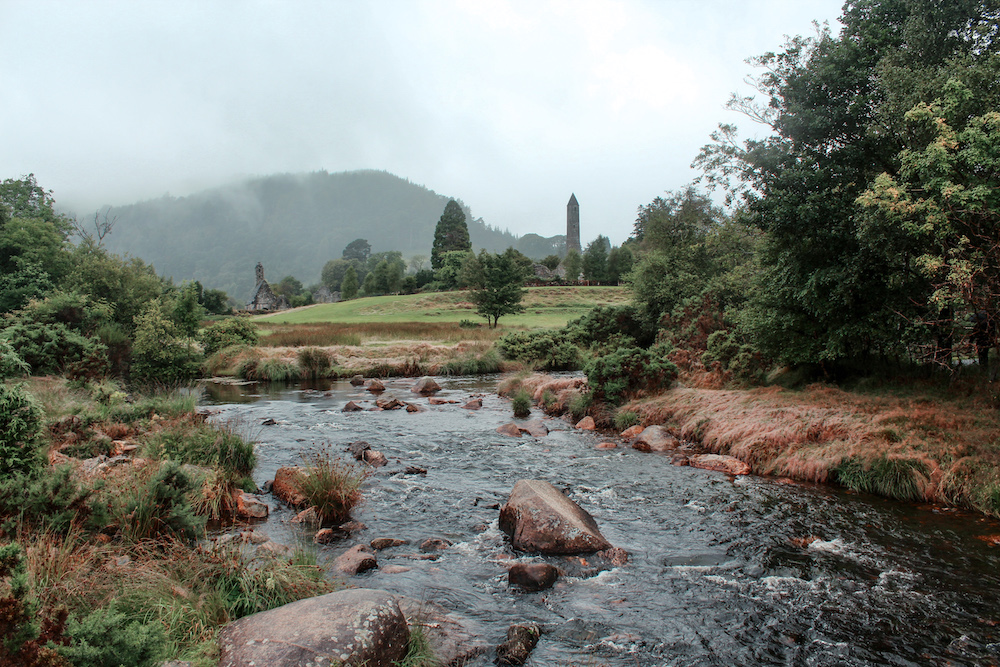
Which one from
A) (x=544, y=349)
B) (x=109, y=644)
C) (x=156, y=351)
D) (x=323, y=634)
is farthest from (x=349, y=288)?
(x=109, y=644)

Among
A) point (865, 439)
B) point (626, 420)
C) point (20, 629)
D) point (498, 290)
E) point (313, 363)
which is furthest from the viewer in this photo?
point (498, 290)

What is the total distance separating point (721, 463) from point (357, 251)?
18958 centimetres

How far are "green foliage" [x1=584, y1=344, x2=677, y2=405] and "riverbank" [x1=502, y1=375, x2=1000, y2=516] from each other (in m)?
2.28

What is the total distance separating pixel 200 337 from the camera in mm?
32031

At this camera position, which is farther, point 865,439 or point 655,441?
point 655,441

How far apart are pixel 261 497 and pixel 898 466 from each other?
11091mm

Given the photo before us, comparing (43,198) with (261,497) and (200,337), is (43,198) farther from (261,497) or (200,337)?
(261,497)

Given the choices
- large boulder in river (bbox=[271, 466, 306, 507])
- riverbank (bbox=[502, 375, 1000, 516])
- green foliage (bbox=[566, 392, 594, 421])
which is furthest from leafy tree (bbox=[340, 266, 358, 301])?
large boulder in river (bbox=[271, 466, 306, 507])

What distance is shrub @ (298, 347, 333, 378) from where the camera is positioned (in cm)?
2902

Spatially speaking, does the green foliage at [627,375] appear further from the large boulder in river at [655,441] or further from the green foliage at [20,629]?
the green foliage at [20,629]

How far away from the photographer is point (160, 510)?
23.2ft

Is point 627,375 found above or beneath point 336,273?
beneath

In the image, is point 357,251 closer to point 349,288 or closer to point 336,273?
point 336,273

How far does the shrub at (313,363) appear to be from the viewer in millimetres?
29023
